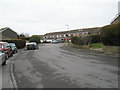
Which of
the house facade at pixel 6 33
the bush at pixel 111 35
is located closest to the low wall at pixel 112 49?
the bush at pixel 111 35

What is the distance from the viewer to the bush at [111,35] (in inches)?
608

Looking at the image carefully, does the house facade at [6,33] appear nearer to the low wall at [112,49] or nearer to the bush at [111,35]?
Answer: the low wall at [112,49]

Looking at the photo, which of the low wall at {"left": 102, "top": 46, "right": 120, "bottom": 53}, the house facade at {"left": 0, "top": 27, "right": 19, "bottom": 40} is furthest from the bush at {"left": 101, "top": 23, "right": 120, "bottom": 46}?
the house facade at {"left": 0, "top": 27, "right": 19, "bottom": 40}

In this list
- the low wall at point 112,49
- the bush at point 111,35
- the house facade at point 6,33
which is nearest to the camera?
the bush at point 111,35

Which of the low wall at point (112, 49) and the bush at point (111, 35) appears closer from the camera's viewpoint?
the bush at point (111, 35)

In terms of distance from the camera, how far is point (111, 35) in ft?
54.6

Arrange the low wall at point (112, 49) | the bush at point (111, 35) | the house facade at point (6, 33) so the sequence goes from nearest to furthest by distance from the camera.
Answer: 1. the bush at point (111, 35)
2. the low wall at point (112, 49)
3. the house facade at point (6, 33)

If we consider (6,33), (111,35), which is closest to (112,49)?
(111,35)

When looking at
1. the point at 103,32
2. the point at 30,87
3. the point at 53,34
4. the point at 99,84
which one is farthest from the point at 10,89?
the point at 53,34

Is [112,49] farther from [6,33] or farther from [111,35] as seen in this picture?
[6,33]

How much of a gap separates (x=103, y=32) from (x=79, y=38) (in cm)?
1013

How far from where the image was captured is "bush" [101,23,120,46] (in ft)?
50.6

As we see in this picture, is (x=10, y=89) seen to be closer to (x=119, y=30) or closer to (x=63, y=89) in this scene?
(x=63, y=89)

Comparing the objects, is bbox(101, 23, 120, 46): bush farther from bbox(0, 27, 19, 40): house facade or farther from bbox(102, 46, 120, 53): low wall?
bbox(0, 27, 19, 40): house facade
